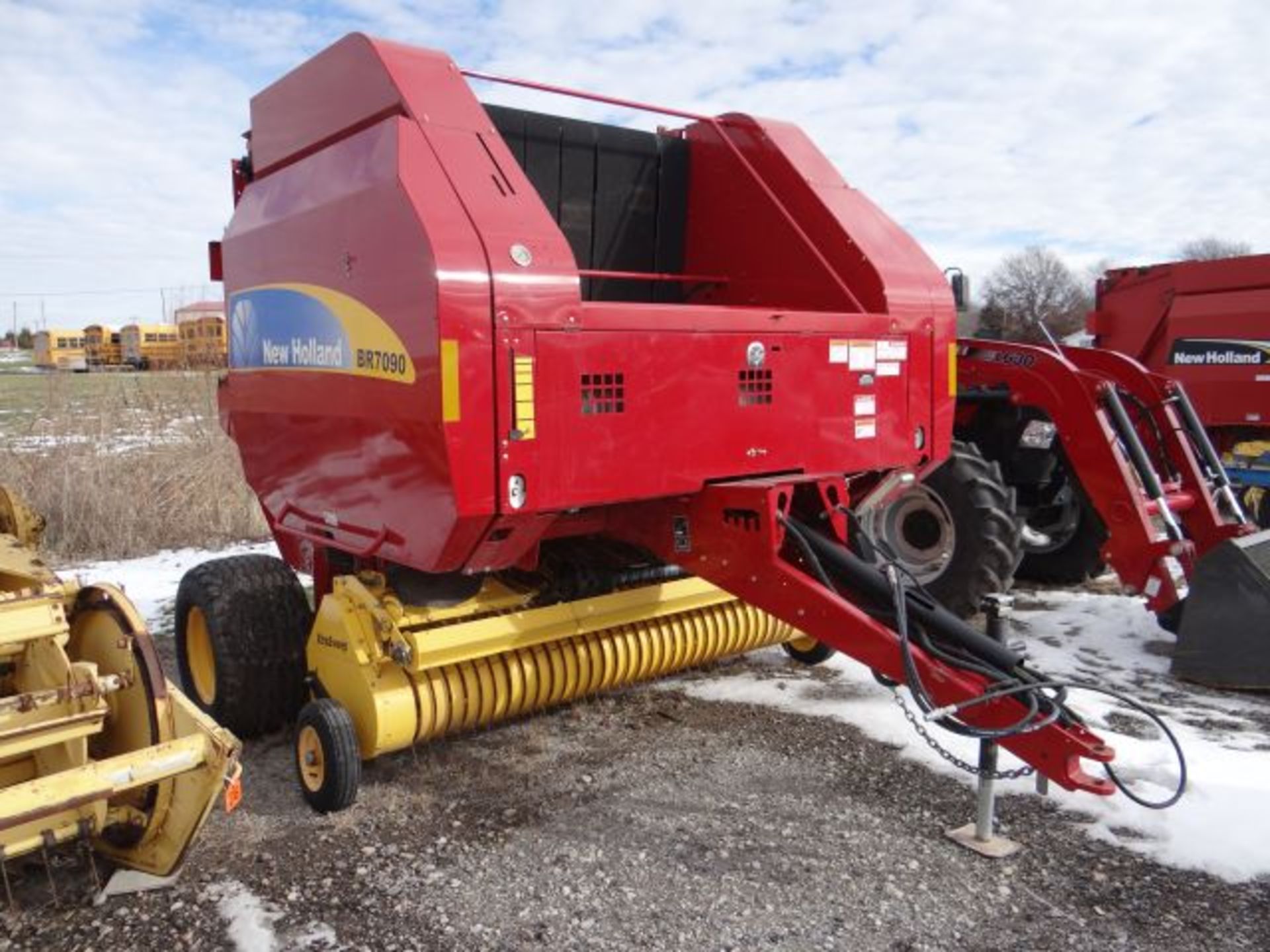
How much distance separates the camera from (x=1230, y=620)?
4504 millimetres

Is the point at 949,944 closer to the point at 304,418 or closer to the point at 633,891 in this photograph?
the point at 633,891

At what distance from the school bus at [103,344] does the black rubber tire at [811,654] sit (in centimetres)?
3911

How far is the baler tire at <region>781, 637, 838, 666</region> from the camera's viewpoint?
15.9 feet

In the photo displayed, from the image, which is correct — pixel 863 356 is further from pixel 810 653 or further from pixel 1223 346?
pixel 1223 346

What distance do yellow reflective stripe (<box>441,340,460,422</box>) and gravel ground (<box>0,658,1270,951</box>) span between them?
53.8 inches

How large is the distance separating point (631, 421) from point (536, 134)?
1617 mm

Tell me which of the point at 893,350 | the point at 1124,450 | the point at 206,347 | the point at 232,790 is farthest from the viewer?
the point at 206,347

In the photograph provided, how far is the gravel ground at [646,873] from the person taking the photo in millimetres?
2697

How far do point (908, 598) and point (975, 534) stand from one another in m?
2.38

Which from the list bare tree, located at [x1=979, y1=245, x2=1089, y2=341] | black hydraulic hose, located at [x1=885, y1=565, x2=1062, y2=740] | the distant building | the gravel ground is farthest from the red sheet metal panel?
bare tree, located at [x1=979, y1=245, x2=1089, y2=341]

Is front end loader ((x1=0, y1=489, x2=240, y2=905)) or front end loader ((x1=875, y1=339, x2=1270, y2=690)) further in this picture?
front end loader ((x1=875, y1=339, x2=1270, y2=690))

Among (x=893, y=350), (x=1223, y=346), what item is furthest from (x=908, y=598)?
(x=1223, y=346)

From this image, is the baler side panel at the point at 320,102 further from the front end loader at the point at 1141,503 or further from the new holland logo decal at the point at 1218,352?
the new holland logo decal at the point at 1218,352

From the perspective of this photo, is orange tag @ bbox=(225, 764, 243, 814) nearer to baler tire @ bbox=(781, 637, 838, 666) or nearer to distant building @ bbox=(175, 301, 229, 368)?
baler tire @ bbox=(781, 637, 838, 666)
